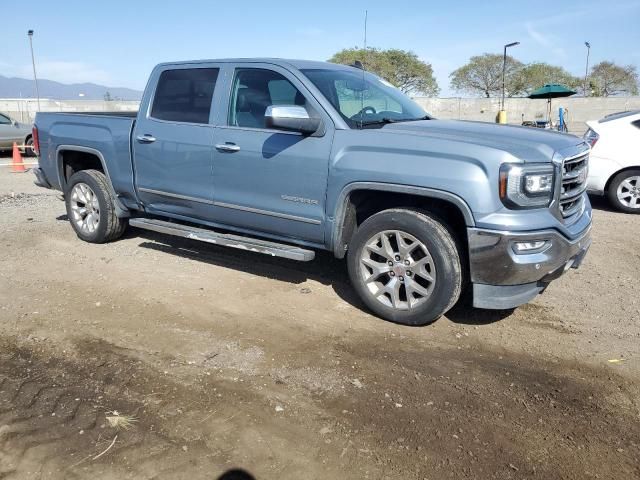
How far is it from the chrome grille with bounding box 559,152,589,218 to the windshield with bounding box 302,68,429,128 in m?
1.44

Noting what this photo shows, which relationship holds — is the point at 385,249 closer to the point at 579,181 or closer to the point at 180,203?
the point at 579,181

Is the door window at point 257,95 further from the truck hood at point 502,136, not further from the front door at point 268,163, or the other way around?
the truck hood at point 502,136

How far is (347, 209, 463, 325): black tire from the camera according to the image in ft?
13.2

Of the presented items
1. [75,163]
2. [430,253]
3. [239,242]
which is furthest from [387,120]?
[75,163]

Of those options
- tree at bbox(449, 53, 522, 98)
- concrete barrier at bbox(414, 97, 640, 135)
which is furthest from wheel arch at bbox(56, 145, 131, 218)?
tree at bbox(449, 53, 522, 98)

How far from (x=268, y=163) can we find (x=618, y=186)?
239 inches

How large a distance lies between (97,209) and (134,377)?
3316 millimetres

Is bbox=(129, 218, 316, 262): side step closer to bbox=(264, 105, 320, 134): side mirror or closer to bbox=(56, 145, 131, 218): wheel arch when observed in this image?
bbox=(56, 145, 131, 218): wheel arch

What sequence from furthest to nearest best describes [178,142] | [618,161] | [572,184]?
[618,161] < [178,142] < [572,184]

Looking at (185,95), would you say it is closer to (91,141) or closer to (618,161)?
(91,141)

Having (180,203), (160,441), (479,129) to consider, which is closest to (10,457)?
(160,441)

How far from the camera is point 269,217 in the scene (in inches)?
190

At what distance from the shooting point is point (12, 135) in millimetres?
16484

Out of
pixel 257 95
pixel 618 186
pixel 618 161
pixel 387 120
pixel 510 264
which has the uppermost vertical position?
pixel 257 95
